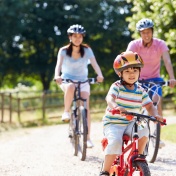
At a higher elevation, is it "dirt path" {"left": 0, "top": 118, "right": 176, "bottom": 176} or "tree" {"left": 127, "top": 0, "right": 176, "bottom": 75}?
"tree" {"left": 127, "top": 0, "right": 176, "bottom": 75}

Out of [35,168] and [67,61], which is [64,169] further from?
[67,61]

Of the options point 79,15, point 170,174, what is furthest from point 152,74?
point 79,15

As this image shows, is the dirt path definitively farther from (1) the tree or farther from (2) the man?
(1) the tree

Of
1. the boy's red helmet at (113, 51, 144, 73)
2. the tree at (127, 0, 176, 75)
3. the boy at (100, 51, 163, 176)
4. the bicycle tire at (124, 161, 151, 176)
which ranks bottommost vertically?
the bicycle tire at (124, 161, 151, 176)

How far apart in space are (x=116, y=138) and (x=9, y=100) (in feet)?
54.5

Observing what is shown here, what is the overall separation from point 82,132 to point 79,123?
285 mm

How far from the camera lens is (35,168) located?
317 inches

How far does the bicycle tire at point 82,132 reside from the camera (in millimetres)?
8688

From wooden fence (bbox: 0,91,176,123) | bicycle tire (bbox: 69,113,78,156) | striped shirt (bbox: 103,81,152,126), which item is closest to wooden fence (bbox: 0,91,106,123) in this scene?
wooden fence (bbox: 0,91,176,123)

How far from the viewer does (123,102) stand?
605 centimetres

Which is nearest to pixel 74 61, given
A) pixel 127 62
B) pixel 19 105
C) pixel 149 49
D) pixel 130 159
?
pixel 149 49

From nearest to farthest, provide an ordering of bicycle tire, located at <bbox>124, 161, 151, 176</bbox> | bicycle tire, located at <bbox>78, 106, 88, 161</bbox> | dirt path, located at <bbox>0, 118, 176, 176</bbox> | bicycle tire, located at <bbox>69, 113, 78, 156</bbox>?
bicycle tire, located at <bbox>124, 161, 151, 176</bbox>
dirt path, located at <bbox>0, 118, 176, 176</bbox>
bicycle tire, located at <bbox>78, 106, 88, 161</bbox>
bicycle tire, located at <bbox>69, 113, 78, 156</bbox>

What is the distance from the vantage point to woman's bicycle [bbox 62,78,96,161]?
8741 millimetres

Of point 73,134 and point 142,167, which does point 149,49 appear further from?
point 142,167
